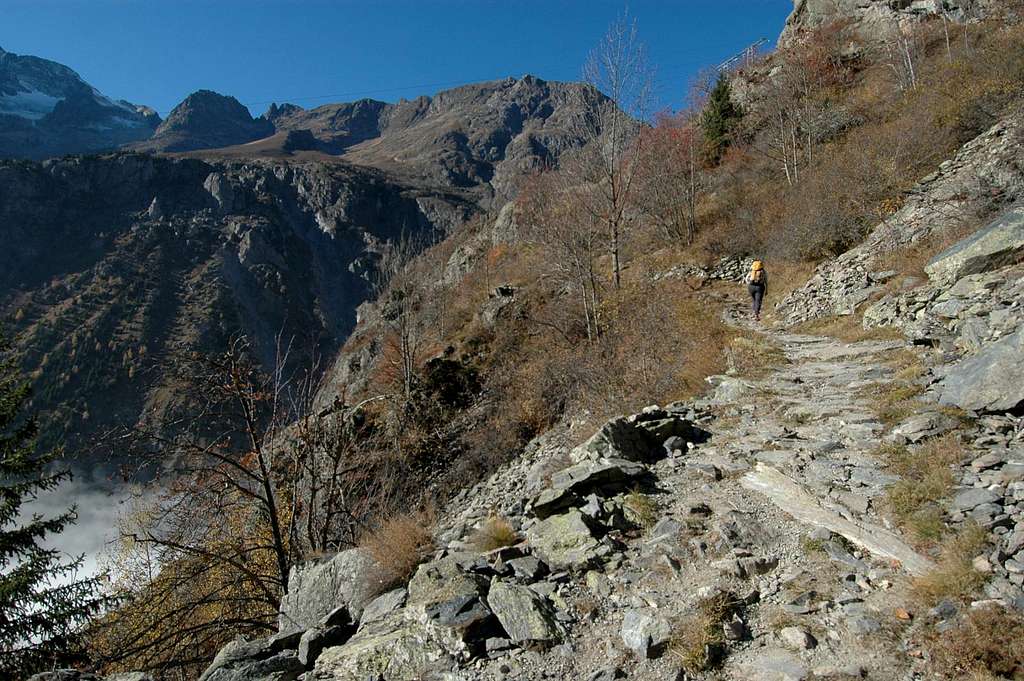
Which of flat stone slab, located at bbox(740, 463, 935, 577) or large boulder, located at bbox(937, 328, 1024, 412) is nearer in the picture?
flat stone slab, located at bbox(740, 463, 935, 577)

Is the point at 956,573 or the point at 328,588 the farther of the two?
the point at 328,588

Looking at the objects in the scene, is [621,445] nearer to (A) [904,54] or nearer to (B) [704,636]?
(B) [704,636]

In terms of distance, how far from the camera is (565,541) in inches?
179

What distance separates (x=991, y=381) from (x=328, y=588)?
6808 millimetres

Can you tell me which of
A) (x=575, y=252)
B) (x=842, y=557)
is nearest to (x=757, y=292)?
(x=575, y=252)

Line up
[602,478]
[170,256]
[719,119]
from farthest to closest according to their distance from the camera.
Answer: [170,256], [719,119], [602,478]

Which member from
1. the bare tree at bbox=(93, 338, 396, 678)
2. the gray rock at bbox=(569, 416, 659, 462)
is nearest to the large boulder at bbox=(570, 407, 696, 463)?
the gray rock at bbox=(569, 416, 659, 462)

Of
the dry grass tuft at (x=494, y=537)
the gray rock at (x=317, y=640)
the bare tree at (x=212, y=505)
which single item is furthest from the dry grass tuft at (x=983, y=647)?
the bare tree at (x=212, y=505)

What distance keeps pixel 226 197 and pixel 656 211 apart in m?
111

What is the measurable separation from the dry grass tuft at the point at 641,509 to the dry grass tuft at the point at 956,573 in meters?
1.95

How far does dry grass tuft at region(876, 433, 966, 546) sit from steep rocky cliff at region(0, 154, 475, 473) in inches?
2869

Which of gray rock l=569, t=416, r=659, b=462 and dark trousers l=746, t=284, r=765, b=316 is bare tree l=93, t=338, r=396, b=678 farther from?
dark trousers l=746, t=284, r=765, b=316

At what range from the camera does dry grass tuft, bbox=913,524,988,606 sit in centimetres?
293

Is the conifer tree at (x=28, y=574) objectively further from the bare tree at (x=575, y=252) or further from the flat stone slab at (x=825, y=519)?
the bare tree at (x=575, y=252)
